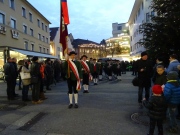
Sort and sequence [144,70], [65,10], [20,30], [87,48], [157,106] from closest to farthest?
[157,106], [144,70], [65,10], [20,30], [87,48]

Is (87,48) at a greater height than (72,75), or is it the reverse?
(87,48)

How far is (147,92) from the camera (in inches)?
284

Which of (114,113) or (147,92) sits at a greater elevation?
(147,92)

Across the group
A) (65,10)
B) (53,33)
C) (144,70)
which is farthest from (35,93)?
(53,33)

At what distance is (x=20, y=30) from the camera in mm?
30031

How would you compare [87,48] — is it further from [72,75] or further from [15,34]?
[72,75]

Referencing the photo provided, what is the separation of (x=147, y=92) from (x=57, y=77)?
11.0m

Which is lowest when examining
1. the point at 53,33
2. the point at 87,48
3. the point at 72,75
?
the point at 72,75

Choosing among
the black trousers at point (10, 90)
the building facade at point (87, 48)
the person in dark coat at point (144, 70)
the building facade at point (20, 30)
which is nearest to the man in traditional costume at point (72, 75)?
the person in dark coat at point (144, 70)

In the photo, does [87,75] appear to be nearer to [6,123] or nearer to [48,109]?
[48,109]

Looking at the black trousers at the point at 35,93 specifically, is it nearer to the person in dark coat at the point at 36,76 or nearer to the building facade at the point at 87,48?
the person in dark coat at the point at 36,76

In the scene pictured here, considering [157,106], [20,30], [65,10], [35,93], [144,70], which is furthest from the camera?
[20,30]

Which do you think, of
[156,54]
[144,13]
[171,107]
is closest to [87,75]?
[156,54]

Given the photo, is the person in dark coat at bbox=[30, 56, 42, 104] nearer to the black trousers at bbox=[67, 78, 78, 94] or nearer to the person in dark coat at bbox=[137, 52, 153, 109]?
the black trousers at bbox=[67, 78, 78, 94]
